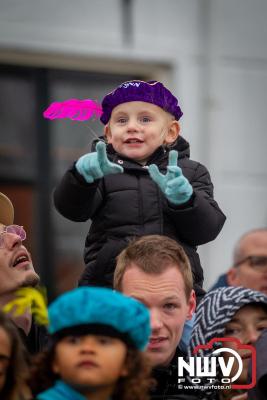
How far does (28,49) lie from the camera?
9.42m

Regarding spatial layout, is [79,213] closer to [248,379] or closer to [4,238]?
[4,238]

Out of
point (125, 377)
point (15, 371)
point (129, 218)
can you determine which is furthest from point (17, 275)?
point (125, 377)

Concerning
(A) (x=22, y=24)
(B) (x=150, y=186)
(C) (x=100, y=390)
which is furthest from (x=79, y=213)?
(A) (x=22, y=24)

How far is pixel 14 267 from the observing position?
4664mm

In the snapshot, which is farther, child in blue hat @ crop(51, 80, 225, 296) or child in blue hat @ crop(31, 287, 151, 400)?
child in blue hat @ crop(51, 80, 225, 296)

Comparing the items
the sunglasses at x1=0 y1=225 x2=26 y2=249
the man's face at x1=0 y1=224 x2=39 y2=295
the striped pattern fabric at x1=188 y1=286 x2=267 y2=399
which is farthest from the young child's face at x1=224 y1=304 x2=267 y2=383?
the sunglasses at x1=0 y1=225 x2=26 y2=249

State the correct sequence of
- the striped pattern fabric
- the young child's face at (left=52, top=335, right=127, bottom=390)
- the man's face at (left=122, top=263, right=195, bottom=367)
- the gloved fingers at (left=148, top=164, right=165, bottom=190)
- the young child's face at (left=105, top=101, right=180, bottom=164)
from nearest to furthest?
1. the young child's face at (left=52, top=335, right=127, bottom=390)
2. the man's face at (left=122, top=263, right=195, bottom=367)
3. the gloved fingers at (left=148, top=164, right=165, bottom=190)
4. the striped pattern fabric
5. the young child's face at (left=105, top=101, right=180, bottom=164)

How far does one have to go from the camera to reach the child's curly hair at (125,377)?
3475mm

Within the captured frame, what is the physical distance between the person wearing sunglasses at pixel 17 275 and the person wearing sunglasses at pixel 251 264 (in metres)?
1.41

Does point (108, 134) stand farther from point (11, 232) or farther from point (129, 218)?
point (11, 232)

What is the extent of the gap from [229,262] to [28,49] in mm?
2171

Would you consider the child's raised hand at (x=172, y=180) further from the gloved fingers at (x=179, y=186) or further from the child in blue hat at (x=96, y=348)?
the child in blue hat at (x=96, y=348)

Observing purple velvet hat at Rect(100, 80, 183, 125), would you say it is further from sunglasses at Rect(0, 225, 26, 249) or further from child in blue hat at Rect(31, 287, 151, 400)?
child in blue hat at Rect(31, 287, 151, 400)

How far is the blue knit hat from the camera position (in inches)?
134
